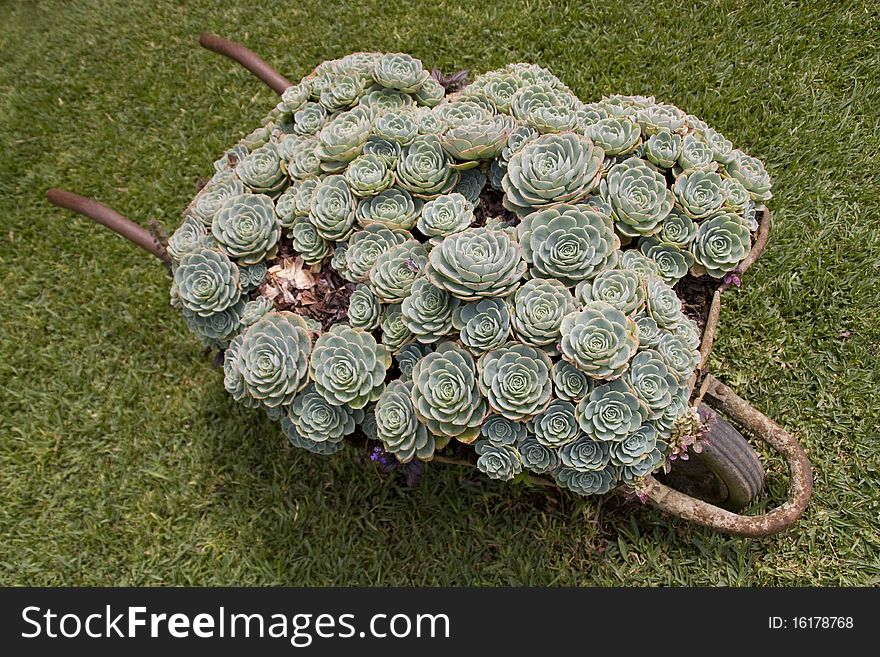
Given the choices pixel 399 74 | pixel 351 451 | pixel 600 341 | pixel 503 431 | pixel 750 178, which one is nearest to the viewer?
pixel 600 341

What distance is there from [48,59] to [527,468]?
397 centimetres

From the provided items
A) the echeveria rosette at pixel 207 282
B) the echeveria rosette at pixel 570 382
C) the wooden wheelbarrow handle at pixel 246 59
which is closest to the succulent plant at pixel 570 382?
the echeveria rosette at pixel 570 382

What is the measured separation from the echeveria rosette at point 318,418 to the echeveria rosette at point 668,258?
2.93 feet

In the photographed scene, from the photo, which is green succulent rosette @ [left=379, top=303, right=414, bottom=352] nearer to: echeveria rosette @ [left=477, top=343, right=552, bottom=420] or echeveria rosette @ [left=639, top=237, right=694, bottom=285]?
echeveria rosette @ [left=477, top=343, right=552, bottom=420]

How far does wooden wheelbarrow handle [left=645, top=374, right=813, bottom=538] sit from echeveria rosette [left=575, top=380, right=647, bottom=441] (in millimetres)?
298

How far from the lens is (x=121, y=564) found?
2.55 metres

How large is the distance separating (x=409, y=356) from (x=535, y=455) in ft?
1.29

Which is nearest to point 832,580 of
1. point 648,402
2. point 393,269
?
point 648,402

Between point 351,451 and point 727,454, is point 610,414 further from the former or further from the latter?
point 351,451

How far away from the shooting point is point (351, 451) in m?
2.62

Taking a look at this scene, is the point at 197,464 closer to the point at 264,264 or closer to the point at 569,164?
the point at 264,264

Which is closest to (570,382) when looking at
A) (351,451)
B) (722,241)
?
(722,241)

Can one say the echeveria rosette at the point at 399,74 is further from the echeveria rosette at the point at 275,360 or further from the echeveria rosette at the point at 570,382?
the echeveria rosette at the point at 570,382

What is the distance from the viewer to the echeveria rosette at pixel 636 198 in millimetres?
1609
